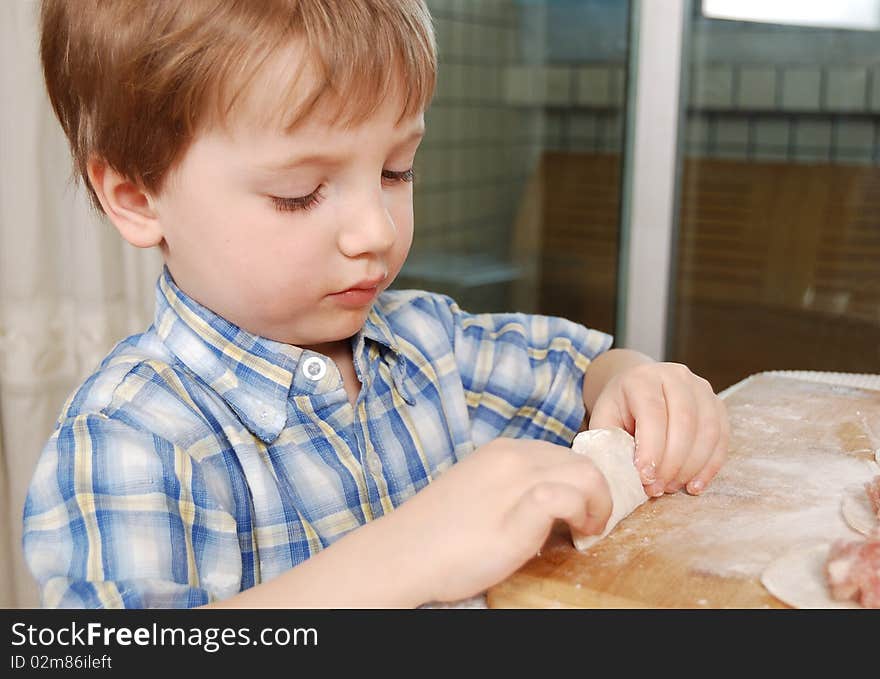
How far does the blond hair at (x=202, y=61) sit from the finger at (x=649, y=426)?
31 cm

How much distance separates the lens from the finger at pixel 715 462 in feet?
2.44

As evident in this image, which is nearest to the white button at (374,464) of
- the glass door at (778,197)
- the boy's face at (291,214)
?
the boy's face at (291,214)

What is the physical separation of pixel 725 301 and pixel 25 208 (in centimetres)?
173

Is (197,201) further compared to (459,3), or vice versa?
(459,3)

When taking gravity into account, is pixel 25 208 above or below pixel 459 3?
below

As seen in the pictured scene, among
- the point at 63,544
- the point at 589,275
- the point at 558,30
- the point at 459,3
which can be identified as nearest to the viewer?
the point at 63,544

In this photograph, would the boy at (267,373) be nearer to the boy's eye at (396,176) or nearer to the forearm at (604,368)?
the boy's eye at (396,176)

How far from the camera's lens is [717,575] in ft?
1.98

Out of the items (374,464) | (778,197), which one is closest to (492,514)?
(374,464)

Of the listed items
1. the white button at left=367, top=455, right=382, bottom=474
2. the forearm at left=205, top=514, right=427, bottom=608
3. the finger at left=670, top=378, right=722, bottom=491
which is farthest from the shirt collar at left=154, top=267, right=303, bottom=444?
the finger at left=670, top=378, right=722, bottom=491

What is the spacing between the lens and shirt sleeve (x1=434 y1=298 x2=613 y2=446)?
1.04m
